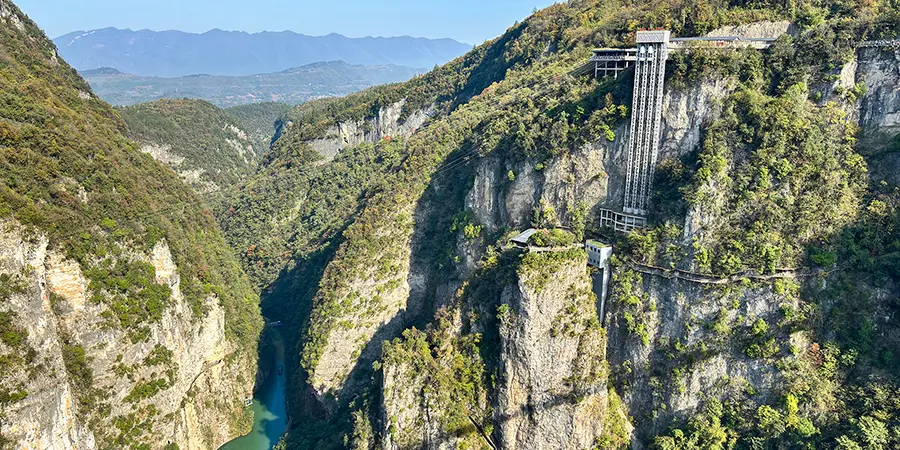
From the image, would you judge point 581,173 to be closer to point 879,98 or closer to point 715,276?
point 715,276

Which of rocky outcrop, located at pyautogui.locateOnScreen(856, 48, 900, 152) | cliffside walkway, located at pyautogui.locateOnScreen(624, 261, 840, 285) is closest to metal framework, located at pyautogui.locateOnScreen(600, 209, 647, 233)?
cliffside walkway, located at pyautogui.locateOnScreen(624, 261, 840, 285)

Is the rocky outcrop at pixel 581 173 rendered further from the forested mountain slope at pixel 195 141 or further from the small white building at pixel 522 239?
the forested mountain slope at pixel 195 141

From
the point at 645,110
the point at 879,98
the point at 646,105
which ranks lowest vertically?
the point at 645,110

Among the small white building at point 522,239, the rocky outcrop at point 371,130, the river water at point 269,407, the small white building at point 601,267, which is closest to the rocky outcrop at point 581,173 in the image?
the small white building at point 522,239

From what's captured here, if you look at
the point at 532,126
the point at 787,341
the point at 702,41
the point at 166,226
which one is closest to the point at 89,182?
the point at 166,226

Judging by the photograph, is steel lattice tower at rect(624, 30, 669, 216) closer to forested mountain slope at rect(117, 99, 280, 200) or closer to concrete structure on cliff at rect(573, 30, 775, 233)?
concrete structure on cliff at rect(573, 30, 775, 233)

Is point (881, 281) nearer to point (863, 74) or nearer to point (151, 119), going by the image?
point (863, 74)

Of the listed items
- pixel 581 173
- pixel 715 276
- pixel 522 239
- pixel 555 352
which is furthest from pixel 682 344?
pixel 581 173
